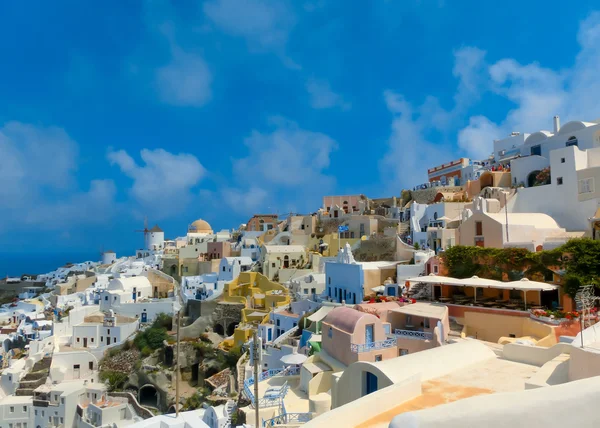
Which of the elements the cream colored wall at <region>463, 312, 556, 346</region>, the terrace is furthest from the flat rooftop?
the terrace

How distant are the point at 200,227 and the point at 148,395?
45.4 metres

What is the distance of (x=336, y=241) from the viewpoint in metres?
42.9

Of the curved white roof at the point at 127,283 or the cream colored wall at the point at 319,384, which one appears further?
the curved white roof at the point at 127,283

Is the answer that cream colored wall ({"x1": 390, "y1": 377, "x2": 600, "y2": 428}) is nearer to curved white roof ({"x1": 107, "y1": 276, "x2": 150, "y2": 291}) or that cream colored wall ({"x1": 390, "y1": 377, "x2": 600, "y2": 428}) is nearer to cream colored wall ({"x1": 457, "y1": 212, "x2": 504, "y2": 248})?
cream colored wall ({"x1": 457, "y1": 212, "x2": 504, "y2": 248})

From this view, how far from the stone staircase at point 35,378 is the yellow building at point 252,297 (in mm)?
13960

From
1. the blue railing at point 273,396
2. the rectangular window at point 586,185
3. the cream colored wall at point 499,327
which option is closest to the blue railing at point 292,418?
the blue railing at point 273,396

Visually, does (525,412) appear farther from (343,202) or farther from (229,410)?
(343,202)

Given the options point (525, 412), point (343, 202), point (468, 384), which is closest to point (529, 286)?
point (468, 384)

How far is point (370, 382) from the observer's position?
9.99m

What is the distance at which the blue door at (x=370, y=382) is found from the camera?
9.84 m

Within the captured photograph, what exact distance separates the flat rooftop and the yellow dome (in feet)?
222

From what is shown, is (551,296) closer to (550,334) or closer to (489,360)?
(550,334)

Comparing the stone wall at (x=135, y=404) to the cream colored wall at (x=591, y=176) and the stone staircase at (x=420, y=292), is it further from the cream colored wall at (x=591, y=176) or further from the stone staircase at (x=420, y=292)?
the cream colored wall at (x=591, y=176)

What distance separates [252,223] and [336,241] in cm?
2325
